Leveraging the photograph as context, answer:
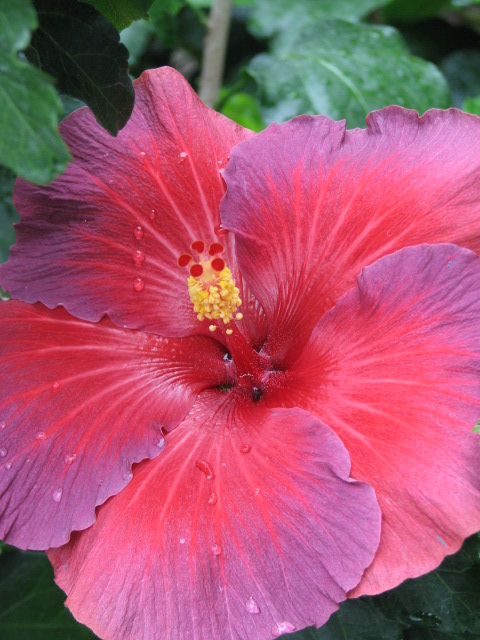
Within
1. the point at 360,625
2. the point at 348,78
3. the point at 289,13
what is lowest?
the point at 360,625

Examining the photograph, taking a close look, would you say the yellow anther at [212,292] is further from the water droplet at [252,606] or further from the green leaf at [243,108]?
the green leaf at [243,108]

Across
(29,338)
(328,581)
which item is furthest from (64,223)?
(328,581)

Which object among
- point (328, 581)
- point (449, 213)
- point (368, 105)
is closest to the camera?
point (328, 581)

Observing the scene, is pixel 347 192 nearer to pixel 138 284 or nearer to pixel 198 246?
pixel 198 246

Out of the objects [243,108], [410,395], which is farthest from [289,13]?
[410,395]

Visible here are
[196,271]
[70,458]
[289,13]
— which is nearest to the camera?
[70,458]

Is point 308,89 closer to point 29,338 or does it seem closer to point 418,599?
point 29,338

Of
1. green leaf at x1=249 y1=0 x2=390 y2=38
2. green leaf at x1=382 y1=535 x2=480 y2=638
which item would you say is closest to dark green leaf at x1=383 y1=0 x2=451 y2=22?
green leaf at x1=249 y1=0 x2=390 y2=38

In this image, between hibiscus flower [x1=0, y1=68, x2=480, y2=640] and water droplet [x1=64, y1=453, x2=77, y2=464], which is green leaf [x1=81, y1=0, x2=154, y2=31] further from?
water droplet [x1=64, y1=453, x2=77, y2=464]
